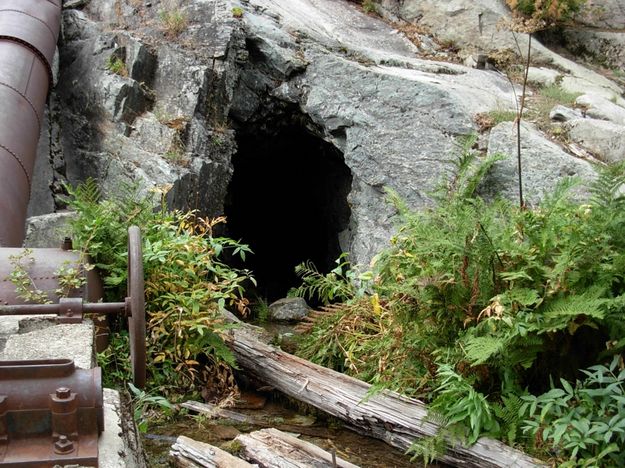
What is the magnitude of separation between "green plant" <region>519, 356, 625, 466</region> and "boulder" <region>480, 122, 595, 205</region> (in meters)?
3.30

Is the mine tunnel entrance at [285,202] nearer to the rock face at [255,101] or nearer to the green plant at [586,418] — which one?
the rock face at [255,101]

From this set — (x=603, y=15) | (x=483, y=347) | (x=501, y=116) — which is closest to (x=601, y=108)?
(x=501, y=116)

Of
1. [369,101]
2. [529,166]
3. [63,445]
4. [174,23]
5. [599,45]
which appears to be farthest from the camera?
[599,45]

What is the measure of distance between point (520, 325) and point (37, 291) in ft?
10.6

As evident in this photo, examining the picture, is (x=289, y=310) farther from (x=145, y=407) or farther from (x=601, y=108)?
(x=601, y=108)

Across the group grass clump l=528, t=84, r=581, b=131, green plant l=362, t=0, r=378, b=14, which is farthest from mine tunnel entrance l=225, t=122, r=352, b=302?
grass clump l=528, t=84, r=581, b=131

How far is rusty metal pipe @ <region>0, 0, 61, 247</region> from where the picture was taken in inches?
221

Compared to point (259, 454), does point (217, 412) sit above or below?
below

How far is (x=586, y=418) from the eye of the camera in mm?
4070

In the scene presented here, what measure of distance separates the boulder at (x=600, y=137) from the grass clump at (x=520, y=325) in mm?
2502

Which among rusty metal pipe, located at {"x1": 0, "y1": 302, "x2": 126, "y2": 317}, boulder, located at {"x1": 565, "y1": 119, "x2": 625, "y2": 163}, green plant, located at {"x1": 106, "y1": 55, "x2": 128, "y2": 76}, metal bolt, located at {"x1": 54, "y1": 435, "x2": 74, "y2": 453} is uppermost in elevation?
green plant, located at {"x1": 106, "y1": 55, "x2": 128, "y2": 76}

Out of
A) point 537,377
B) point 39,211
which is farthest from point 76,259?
point 39,211

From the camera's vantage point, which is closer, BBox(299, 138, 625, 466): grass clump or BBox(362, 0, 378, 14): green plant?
BBox(299, 138, 625, 466): grass clump

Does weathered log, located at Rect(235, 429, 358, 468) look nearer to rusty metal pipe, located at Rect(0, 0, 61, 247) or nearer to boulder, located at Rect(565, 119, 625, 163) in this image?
rusty metal pipe, located at Rect(0, 0, 61, 247)
